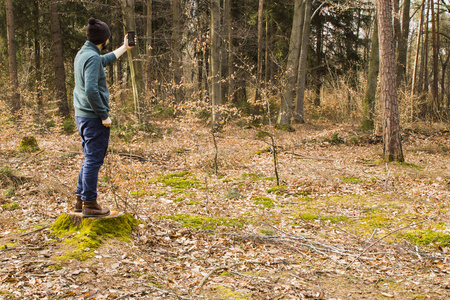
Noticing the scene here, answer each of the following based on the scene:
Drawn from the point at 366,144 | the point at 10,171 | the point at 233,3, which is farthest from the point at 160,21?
the point at 10,171

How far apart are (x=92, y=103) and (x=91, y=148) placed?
0.52 metres

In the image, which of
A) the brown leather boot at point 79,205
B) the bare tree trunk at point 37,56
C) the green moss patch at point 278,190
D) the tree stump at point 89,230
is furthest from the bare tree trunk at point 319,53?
the brown leather boot at point 79,205

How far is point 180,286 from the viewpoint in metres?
3.29

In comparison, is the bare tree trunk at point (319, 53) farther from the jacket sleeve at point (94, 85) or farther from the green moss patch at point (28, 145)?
the jacket sleeve at point (94, 85)

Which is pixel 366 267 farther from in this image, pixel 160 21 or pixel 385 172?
pixel 160 21

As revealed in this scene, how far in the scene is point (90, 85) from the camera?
3590 mm

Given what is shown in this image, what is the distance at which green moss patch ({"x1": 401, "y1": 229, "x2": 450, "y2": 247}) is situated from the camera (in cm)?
443

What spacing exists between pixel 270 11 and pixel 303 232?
1673 centimetres

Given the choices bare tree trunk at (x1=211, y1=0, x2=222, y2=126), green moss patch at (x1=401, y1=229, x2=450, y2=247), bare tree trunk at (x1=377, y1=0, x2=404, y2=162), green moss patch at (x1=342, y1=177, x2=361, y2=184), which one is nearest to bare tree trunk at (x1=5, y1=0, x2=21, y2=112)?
bare tree trunk at (x1=211, y1=0, x2=222, y2=126)

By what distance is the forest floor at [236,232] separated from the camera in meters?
3.25

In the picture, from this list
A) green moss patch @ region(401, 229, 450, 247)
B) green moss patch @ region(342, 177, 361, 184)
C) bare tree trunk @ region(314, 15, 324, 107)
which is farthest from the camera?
bare tree trunk @ region(314, 15, 324, 107)

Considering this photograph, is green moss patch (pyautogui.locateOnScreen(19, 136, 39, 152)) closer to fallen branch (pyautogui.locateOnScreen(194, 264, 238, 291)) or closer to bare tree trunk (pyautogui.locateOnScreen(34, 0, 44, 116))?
fallen branch (pyautogui.locateOnScreen(194, 264, 238, 291))

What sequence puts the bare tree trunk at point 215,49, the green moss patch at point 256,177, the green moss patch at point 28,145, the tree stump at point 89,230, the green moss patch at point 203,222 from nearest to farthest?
the tree stump at point 89,230 < the green moss patch at point 203,222 < the green moss patch at point 256,177 < the green moss patch at point 28,145 < the bare tree trunk at point 215,49

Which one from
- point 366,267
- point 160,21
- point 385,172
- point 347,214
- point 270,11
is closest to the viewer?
point 366,267
